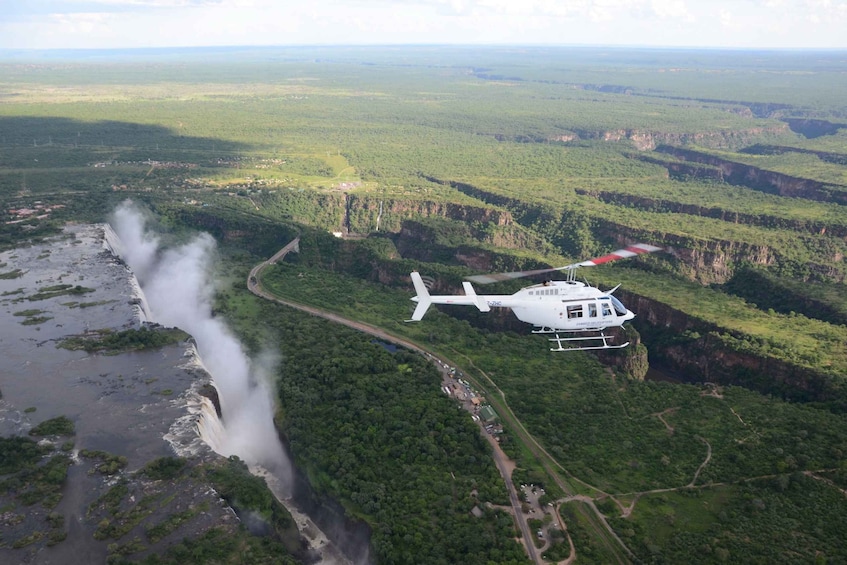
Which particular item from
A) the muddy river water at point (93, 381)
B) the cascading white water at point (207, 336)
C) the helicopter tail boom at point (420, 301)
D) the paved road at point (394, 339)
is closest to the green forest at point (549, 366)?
the paved road at point (394, 339)

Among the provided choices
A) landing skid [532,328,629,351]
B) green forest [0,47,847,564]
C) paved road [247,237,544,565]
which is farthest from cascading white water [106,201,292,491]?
landing skid [532,328,629,351]

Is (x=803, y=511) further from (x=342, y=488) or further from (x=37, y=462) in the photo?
(x=37, y=462)

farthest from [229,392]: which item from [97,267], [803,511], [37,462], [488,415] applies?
[803,511]

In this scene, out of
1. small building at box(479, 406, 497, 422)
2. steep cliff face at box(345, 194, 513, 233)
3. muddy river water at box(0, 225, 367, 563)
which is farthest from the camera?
steep cliff face at box(345, 194, 513, 233)

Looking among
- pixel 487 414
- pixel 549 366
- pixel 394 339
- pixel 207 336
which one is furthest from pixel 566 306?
pixel 207 336

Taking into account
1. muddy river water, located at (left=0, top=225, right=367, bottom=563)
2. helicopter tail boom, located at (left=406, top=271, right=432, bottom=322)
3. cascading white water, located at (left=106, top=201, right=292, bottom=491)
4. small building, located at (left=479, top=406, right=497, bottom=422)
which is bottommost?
cascading white water, located at (left=106, top=201, right=292, bottom=491)

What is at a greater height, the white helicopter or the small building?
the white helicopter

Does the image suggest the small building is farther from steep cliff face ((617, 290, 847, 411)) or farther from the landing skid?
steep cliff face ((617, 290, 847, 411))
